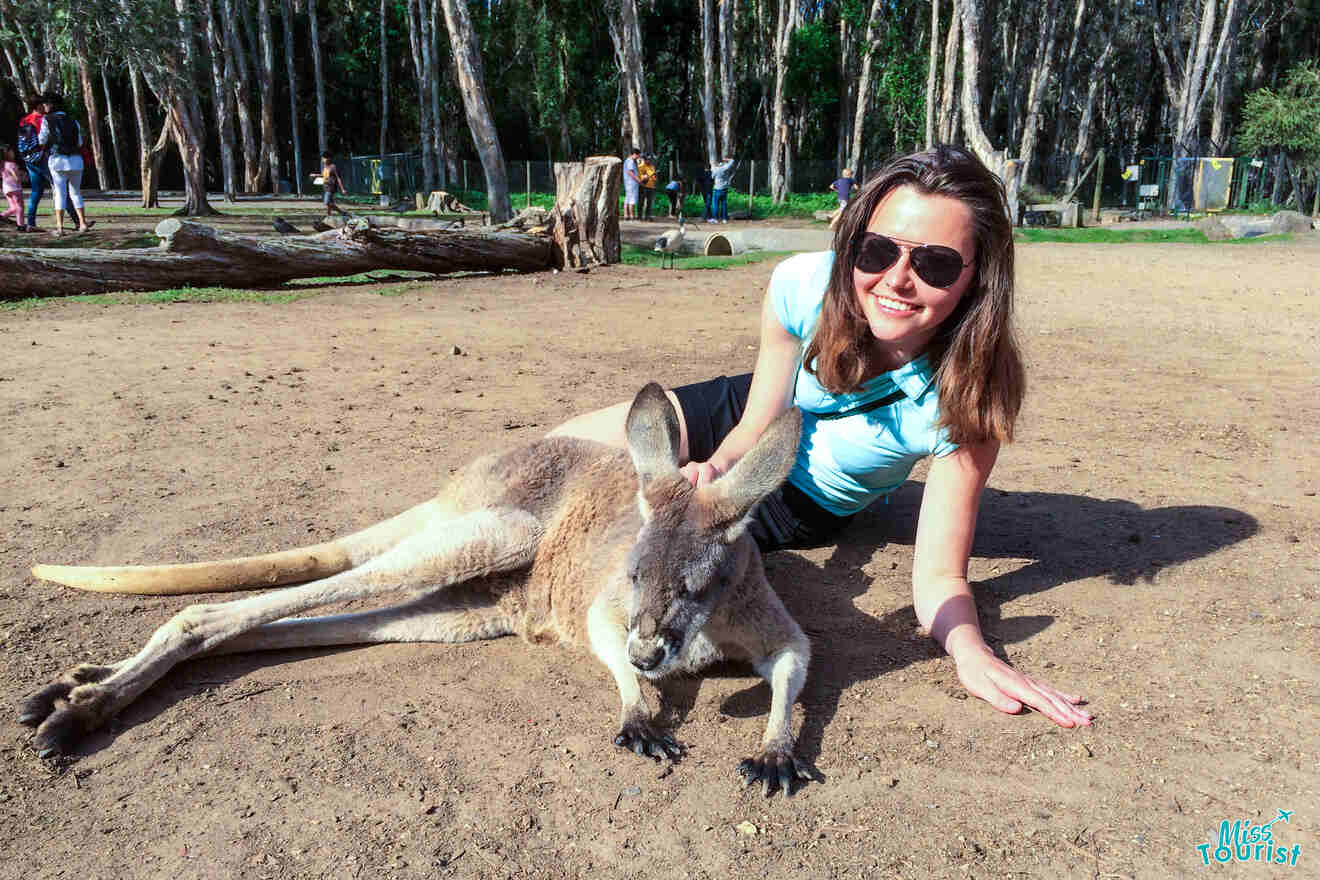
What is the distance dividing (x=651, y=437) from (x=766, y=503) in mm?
782

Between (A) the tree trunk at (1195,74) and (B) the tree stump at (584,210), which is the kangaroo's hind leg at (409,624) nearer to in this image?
(B) the tree stump at (584,210)

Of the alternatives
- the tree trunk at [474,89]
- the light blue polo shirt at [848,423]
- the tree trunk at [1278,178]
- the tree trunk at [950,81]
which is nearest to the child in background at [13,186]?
the tree trunk at [474,89]

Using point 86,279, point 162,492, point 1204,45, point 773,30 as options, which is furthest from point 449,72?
point 162,492

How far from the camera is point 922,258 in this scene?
2.37 metres

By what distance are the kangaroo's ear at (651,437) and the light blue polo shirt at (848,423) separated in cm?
63

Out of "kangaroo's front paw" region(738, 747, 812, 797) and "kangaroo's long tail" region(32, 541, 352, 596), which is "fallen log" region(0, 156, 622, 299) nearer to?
"kangaroo's long tail" region(32, 541, 352, 596)

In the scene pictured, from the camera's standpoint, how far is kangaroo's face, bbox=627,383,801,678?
209cm

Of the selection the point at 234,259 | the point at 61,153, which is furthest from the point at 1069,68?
the point at 234,259

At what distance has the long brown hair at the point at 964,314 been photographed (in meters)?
2.43

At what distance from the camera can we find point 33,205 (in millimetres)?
11820

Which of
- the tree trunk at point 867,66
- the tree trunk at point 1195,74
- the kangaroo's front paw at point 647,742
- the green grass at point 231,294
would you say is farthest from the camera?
the tree trunk at point 867,66

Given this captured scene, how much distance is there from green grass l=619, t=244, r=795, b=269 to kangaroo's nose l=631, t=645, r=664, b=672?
9.17m

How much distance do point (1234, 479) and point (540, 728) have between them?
3189 millimetres

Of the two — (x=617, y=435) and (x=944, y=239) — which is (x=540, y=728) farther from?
(x=944, y=239)
